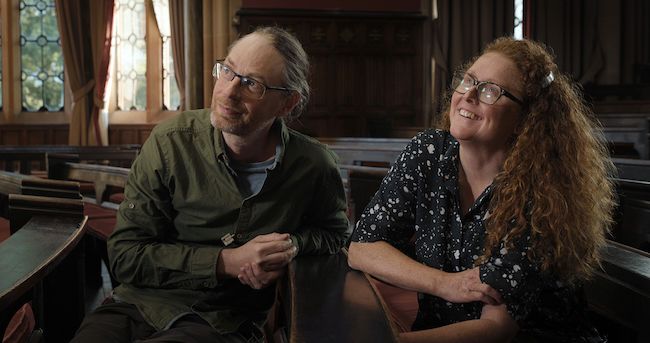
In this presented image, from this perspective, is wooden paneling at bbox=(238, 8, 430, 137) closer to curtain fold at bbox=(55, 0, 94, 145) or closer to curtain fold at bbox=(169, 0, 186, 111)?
curtain fold at bbox=(169, 0, 186, 111)

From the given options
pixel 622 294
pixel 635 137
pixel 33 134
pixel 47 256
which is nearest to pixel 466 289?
pixel 622 294

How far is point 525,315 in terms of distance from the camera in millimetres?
1478

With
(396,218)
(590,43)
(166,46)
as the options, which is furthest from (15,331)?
(590,43)

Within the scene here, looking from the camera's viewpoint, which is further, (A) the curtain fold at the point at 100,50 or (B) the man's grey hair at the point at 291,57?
(A) the curtain fold at the point at 100,50

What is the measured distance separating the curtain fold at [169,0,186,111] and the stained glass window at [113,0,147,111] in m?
0.69

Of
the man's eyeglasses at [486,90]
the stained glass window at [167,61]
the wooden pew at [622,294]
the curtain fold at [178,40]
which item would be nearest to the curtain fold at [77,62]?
the stained glass window at [167,61]

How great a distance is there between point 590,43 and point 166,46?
6541mm

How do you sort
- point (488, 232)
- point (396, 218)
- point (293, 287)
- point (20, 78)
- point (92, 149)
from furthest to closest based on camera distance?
point (20, 78) → point (92, 149) → point (396, 218) → point (488, 232) → point (293, 287)

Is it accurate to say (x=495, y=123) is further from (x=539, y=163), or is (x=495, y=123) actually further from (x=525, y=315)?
(x=525, y=315)

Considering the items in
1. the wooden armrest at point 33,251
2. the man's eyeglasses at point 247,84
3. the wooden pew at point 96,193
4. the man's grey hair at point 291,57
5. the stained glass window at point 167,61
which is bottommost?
the wooden pew at point 96,193

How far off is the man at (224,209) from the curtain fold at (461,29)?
8070 mm

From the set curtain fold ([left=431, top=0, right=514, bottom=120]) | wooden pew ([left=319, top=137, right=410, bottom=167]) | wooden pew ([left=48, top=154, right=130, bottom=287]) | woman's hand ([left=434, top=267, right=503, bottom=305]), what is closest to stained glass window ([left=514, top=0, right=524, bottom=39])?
curtain fold ([left=431, top=0, right=514, bottom=120])

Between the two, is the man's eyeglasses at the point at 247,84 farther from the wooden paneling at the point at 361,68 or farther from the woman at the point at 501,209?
the wooden paneling at the point at 361,68

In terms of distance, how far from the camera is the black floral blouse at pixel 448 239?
1.47 metres
